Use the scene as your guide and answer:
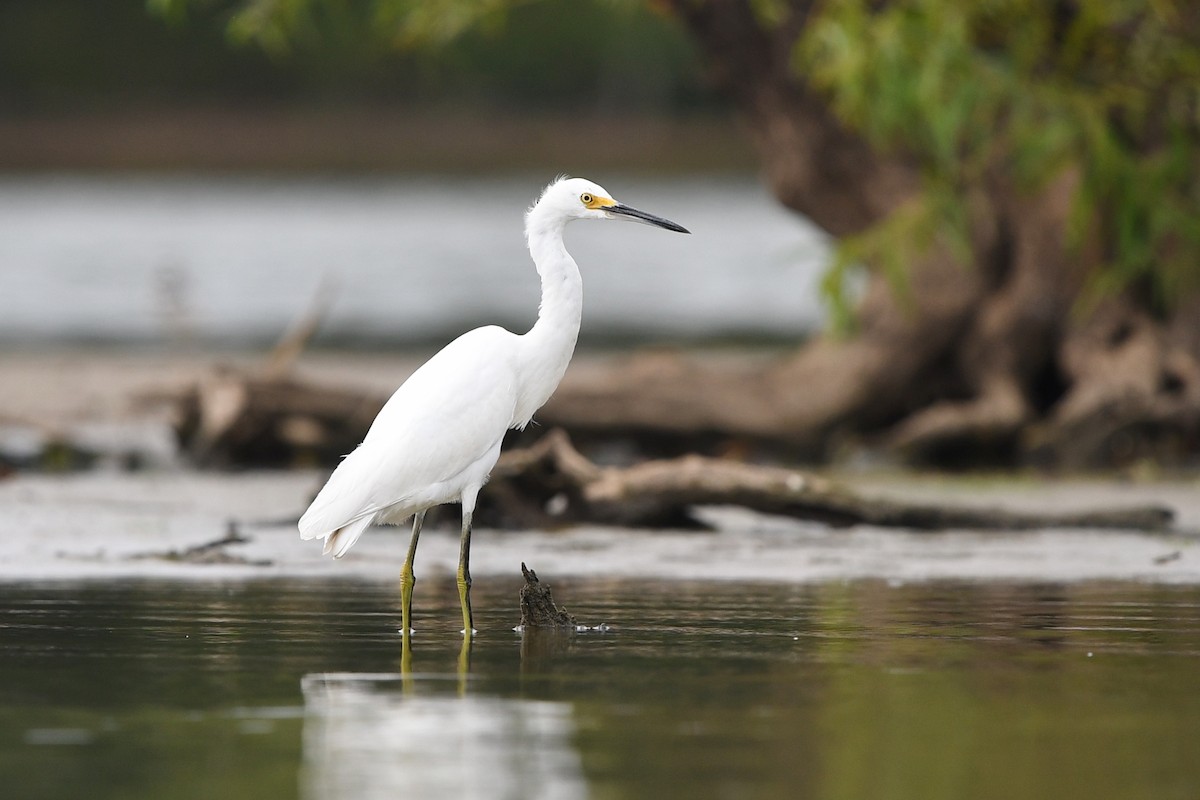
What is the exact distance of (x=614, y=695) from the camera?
6543mm

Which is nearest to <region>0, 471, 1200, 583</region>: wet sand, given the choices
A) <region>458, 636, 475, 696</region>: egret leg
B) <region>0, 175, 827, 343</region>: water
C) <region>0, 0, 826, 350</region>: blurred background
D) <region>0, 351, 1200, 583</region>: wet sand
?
<region>0, 351, 1200, 583</region>: wet sand

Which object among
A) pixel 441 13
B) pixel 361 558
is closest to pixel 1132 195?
pixel 441 13

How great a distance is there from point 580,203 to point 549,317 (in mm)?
484

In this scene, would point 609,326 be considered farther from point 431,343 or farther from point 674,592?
point 674,592

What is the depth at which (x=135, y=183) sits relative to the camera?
7369cm

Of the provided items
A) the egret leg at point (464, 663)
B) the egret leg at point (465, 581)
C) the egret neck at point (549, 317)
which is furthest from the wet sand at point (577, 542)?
the egret leg at point (464, 663)

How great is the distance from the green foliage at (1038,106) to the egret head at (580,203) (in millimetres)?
4448

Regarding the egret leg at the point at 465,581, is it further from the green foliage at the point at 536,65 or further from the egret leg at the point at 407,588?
the green foliage at the point at 536,65

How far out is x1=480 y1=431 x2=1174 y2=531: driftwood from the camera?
1071cm

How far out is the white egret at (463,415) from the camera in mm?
7938

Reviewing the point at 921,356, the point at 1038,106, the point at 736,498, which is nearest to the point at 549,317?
the point at 736,498

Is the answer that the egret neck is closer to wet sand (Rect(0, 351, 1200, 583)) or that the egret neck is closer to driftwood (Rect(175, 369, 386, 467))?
wet sand (Rect(0, 351, 1200, 583))

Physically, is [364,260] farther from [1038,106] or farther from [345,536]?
[345,536]

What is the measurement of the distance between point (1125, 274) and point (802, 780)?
9.41 m
